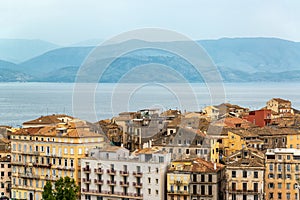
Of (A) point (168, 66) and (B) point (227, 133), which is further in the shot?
(A) point (168, 66)

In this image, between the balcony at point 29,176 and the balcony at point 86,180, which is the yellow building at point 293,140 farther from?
the balcony at point 29,176

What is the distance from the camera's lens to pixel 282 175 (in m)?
37.3

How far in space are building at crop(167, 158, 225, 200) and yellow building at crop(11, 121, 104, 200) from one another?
6.93 meters

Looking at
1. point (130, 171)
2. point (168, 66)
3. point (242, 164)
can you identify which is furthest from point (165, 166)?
point (168, 66)

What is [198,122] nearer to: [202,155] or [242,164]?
[202,155]

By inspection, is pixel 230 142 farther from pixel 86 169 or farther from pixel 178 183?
pixel 86 169

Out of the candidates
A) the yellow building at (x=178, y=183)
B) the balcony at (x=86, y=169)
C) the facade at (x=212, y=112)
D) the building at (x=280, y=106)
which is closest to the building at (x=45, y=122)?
the balcony at (x=86, y=169)

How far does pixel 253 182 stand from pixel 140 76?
2662 inches

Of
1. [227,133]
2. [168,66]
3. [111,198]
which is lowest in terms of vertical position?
[111,198]

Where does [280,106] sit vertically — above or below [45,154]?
above

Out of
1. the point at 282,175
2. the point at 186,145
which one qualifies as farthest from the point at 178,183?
the point at 186,145

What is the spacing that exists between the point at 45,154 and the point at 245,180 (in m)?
13.2

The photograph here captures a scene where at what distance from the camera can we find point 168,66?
8969cm

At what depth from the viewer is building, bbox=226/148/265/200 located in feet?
118
